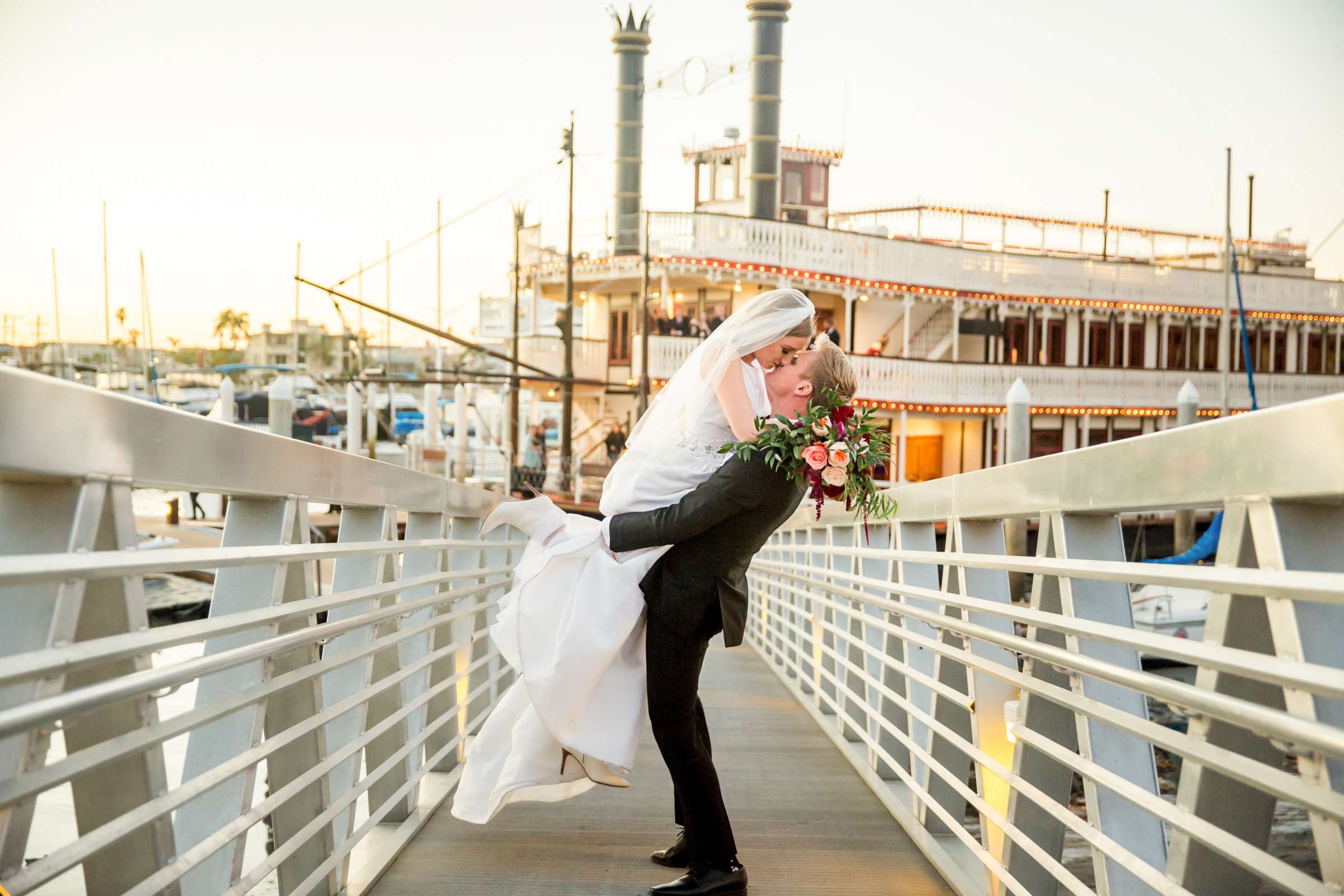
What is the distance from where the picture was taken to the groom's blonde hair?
3617 millimetres

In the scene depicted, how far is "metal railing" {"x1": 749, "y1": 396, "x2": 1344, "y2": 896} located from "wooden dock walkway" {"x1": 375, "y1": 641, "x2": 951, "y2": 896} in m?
0.17

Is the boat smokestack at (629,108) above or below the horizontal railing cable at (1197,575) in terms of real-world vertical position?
above

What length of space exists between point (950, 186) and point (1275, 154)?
23077mm

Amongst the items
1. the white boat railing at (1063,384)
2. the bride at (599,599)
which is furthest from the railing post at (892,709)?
the white boat railing at (1063,384)

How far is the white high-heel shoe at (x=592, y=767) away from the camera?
3816 mm

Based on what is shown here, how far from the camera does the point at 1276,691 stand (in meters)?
1.85

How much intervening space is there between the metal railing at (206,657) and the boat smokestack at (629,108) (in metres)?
30.8

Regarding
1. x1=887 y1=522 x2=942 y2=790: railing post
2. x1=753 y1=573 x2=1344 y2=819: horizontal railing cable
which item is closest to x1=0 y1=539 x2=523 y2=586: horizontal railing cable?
x1=753 y1=573 x2=1344 y2=819: horizontal railing cable

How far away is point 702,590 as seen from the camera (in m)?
3.52

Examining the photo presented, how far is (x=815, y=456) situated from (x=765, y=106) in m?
30.0

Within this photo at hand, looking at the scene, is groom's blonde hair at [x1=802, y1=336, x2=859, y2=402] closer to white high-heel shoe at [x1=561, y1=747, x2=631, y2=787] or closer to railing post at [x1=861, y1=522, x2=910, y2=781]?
railing post at [x1=861, y1=522, x2=910, y2=781]

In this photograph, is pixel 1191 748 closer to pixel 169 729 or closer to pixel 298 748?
pixel 169 729

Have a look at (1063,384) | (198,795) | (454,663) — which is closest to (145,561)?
(198,795)

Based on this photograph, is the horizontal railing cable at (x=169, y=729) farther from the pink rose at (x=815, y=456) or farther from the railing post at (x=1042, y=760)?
the railing post at (x=1042, y=760)
